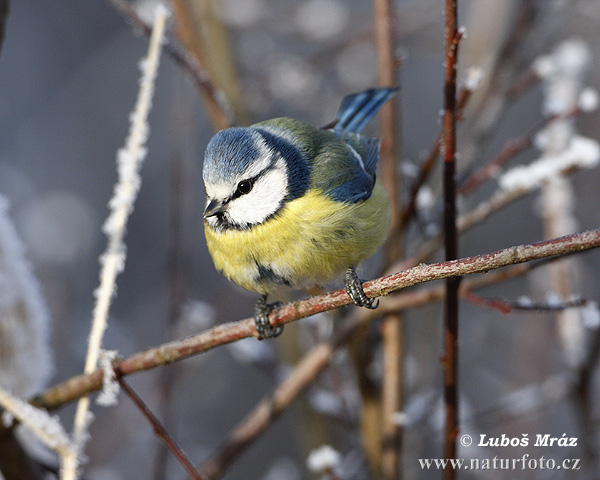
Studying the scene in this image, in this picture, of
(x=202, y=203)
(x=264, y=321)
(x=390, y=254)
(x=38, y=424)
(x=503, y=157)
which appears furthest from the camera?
(x=202, y=203)

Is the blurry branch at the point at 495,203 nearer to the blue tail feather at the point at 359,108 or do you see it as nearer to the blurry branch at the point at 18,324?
the blue tail feather at the point at 359,108

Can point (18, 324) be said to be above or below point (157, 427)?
above

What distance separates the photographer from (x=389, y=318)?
5.19 ft

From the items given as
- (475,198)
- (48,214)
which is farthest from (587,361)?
(48,214)

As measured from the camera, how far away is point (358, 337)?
1.70m

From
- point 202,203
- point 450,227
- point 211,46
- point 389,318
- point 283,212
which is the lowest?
point 450,227

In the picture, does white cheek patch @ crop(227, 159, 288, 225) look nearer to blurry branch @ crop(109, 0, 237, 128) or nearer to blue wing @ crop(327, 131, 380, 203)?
blue wing @ crop(327, 131, 380, 203)

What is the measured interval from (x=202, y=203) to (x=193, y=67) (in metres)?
2.45

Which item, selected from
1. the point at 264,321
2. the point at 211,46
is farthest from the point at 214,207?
the point at 211,46

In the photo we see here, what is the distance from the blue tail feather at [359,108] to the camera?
1732 millimetres

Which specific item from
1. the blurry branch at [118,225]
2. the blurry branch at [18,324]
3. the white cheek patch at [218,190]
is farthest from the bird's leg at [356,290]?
the blurry branch at [18,324]

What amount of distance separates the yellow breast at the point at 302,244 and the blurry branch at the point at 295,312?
0.78ft

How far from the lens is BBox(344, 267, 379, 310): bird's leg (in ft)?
4.01

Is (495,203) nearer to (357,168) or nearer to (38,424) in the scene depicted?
(357,168)
